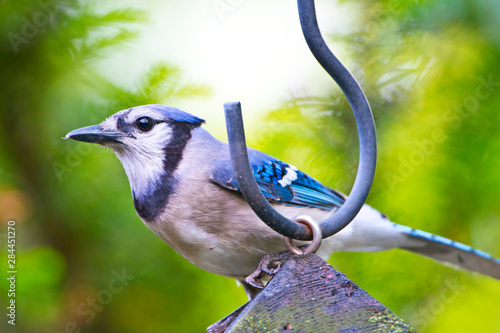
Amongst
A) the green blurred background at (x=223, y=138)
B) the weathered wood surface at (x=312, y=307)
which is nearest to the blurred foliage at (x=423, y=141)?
the green blurred background at (x=223, y=138)

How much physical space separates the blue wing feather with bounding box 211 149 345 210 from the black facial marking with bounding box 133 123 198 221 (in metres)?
0.13

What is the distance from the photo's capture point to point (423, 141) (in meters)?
2.26

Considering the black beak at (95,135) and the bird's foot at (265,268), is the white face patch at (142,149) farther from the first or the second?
the bird's foot at (265,268)

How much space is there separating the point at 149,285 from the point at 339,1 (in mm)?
1545

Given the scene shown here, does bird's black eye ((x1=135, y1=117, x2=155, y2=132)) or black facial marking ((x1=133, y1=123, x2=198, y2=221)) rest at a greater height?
bird's black eye ((x1=135, y1=117, x2=155, y2=132))

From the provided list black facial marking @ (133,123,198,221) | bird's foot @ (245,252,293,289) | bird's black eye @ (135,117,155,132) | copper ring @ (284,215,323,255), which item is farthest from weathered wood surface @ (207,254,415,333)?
bird's black eye @ (135,117,155,132)

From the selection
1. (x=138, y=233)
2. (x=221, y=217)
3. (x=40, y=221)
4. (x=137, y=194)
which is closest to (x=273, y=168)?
(x=221, y=217)

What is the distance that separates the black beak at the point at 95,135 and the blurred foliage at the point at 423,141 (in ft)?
2.70

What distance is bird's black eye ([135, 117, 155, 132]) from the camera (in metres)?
1.67

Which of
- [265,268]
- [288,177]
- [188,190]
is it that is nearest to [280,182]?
[288,177]

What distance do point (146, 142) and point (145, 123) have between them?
60mm

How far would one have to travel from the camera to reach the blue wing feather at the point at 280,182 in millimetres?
1679

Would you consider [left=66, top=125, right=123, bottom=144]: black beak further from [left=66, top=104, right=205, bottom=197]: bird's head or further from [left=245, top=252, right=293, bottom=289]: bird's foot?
[left=245, top=252, right=293, bottom=289]: bird's foot

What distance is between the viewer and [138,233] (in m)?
2.41
